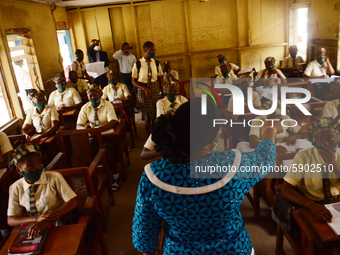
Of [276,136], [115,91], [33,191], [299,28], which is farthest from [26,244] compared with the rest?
[299,28]

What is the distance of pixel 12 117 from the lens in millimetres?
4633

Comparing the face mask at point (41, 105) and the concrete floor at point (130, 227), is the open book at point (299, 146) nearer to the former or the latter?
the concrete floor at point (130, 227)

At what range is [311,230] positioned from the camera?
1.59 m

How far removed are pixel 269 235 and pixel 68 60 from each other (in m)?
7.01

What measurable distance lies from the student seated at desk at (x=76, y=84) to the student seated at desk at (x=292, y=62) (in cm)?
479

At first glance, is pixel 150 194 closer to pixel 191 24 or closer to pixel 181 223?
pixel 181 223

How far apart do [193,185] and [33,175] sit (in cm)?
139

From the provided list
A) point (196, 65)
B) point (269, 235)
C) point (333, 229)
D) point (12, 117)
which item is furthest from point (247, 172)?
point (196, 65)

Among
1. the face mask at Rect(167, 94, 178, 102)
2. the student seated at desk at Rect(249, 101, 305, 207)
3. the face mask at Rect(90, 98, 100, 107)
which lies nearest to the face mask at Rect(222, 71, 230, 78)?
the face mask at Rect(167, 94, 178, 102)

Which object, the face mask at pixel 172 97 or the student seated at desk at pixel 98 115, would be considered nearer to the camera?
the student seated at desk at pixel 98 115

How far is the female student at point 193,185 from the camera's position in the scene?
3.68ft

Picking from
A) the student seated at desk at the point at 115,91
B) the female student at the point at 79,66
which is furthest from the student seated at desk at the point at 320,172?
the female student at the point at 79,66

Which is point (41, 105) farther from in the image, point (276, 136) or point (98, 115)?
point (276, 136)

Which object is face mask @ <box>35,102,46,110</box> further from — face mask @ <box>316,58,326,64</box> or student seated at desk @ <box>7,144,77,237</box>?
face mask @ <box>316,58,326,64</box>
